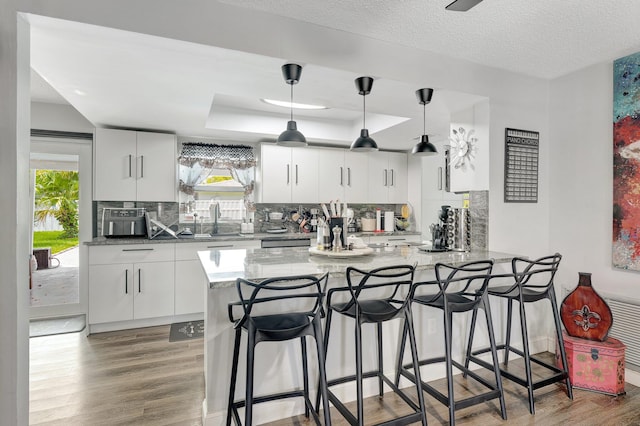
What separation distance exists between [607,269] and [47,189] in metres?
5.42

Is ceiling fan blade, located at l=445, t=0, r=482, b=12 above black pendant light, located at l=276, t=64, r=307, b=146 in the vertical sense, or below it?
above

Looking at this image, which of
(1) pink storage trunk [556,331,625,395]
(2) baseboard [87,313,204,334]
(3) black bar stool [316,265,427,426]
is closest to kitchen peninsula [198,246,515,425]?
(3) black bar stool [316,265,427,426]

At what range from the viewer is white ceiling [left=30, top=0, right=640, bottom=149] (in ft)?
6.46

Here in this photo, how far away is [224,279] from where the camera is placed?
176 cm

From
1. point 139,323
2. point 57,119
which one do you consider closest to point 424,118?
point 139,323

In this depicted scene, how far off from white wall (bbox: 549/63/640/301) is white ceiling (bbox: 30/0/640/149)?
0.80ft

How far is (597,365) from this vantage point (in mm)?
2385

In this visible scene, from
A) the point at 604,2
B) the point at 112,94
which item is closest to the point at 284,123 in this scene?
the point at 112,94

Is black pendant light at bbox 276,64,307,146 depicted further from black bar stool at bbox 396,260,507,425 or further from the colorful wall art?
the colorful wall art

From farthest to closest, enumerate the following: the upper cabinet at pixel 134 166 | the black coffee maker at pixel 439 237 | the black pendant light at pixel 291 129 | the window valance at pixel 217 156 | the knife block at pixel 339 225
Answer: the window valance at pixel 217 156 → the upper cabinet at pixel 134 166 → the black coffee maker at pixel 439 237 → the knife block at pixel 339 225 → the black pendant light at pixel 291 129

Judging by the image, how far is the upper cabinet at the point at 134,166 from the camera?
3789mm

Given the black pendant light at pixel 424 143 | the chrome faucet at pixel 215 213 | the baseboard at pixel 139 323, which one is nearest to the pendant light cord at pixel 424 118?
the black pendant light at pixel 424 143

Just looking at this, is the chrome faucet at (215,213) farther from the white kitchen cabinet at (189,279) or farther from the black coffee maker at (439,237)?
the black coffee maker at (439,237)

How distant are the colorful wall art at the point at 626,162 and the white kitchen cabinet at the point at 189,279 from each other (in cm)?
378
